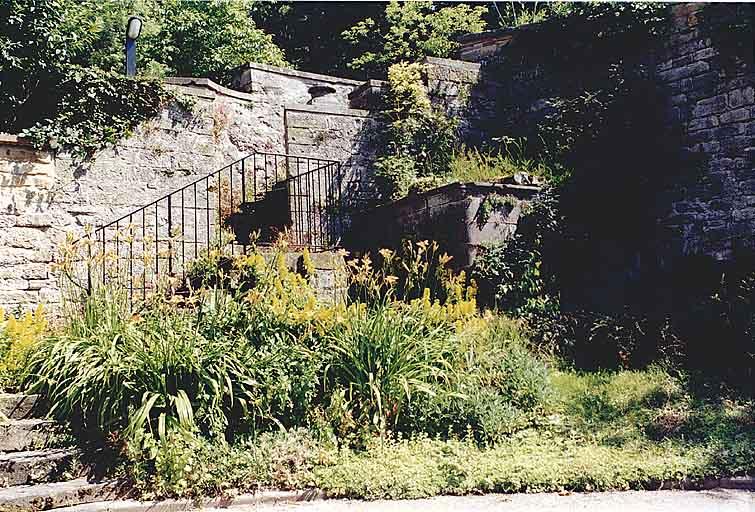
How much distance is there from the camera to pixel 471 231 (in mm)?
8430

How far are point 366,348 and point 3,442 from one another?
101 inches

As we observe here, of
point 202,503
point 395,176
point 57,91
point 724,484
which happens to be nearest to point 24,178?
point 57,91

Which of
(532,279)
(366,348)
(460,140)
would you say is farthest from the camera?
(460,140)

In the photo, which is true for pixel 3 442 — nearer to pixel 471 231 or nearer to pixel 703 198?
pixel 471 231

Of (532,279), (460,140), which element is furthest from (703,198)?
(460,140)

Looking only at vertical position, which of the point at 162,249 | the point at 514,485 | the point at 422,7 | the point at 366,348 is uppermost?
the point at 422,7

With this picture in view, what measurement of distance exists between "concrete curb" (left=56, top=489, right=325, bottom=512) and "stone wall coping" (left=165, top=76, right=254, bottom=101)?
5.49 m

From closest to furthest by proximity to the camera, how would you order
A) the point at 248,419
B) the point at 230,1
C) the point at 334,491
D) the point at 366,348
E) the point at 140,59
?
the point at 334,491, the point at 248,419, the point at 366,348, the point at 140,59, the point at 230,1

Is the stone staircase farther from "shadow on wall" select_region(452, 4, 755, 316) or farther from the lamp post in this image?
"shadow on wall" select_region(452, 4, 755, 316)

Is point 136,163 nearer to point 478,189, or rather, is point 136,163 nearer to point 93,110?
point 93,110

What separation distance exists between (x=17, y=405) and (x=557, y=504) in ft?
12.1

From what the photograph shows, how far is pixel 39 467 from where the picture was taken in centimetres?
513

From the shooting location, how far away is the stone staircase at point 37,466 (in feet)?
16.0

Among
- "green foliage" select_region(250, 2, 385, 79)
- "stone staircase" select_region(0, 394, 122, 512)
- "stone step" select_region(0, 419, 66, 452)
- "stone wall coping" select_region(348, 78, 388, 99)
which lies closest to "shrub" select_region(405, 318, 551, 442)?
"stone staircase" select_region(0, 394, 122, 512)
